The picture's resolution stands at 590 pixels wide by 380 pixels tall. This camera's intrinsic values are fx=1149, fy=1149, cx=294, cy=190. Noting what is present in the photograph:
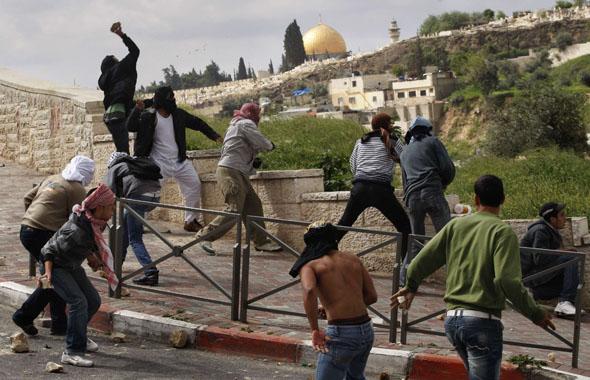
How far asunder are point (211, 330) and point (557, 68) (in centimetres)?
12762

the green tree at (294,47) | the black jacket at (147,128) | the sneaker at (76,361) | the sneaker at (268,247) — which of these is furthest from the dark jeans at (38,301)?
the green tree at (294,47)

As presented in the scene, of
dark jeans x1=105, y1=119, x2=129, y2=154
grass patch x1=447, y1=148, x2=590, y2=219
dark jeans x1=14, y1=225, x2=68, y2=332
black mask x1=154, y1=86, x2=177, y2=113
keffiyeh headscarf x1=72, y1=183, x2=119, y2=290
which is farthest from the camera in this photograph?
dark jeans x1=105, y1=119, x2=129, y2=154

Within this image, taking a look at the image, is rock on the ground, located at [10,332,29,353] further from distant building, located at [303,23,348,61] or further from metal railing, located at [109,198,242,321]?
distant building, located at [303,23,348,61]

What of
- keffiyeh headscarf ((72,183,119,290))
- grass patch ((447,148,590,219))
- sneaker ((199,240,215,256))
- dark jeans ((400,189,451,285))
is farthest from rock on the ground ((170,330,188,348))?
grass patch ((447,148,590,219))

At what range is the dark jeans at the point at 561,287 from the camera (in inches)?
404

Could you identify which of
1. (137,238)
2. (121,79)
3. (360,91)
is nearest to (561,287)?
(137,238)

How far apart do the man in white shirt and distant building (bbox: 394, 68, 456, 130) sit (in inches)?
4296

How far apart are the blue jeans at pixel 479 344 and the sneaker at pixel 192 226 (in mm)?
6174

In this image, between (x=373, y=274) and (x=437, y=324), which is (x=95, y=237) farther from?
(x=373, y=274)

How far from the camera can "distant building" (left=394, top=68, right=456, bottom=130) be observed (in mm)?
122062

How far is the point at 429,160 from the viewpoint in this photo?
33.0ft

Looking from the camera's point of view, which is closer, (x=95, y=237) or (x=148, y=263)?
(x=95, y=237)

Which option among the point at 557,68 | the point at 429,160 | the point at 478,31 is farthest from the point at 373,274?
the point at 478,31

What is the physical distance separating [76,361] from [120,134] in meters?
6.24
